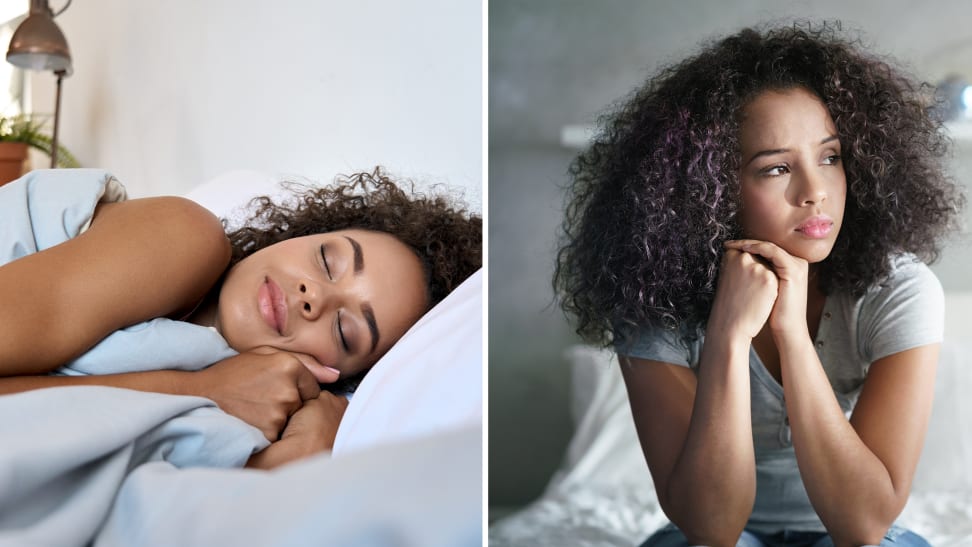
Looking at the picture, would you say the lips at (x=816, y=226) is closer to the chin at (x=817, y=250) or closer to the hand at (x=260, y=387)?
the chin at (x=817, y=250)

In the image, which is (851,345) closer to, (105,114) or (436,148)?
(436,148)

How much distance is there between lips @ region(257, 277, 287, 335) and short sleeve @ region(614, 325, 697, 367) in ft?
1.72

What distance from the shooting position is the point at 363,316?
1169mm

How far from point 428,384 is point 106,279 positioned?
0.45 m

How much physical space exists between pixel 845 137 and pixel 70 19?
9.20 feet

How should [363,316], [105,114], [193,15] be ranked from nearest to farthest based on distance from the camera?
[363,316] < [193,15] < [105,114]

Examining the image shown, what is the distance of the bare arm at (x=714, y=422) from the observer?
77cm

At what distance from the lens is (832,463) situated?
75 cm

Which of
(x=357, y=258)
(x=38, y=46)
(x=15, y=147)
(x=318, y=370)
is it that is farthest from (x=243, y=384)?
(x=15, y=147)

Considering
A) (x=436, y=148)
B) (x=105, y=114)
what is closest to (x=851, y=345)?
(x=436, y=148)

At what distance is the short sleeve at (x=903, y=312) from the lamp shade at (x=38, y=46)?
2.23 meters

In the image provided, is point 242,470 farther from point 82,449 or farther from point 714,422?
point 714,422

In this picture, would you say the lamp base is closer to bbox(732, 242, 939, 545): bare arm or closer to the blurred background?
the blurred background

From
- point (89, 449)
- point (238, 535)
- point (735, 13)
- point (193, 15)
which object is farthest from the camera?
point (193, 15)
